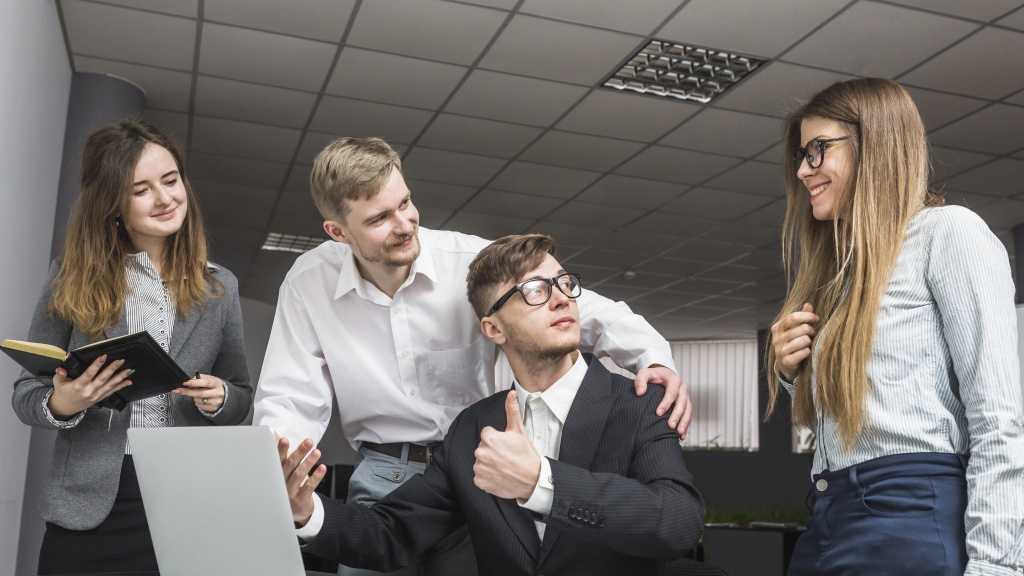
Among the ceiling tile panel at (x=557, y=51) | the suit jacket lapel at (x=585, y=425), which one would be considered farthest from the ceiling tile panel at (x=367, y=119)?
the suit jacket lapel at (x=585, y=425)

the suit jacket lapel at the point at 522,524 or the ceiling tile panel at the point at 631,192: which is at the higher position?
the ceiling tile panel at the point at 631,192

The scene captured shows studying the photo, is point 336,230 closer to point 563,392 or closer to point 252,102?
point 563,392

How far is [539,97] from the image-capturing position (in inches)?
197

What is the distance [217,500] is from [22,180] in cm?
270

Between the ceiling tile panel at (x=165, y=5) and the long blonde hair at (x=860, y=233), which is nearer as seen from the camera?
the long blonde hair at (x=860, y=233)

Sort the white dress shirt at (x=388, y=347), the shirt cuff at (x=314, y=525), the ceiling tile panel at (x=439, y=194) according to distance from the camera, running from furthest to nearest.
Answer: the ceiling tile panel at (x=439, y=194) → the white dress shirt at (x=388, y=347) → the shirt cuff at (x=314, y=525)

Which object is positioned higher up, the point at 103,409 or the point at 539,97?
the point at 539,97

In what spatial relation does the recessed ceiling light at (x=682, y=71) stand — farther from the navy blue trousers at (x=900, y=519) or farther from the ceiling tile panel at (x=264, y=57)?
the navy blue trousers at (x=900, y=519)

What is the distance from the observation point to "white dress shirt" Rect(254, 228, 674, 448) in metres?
2.03

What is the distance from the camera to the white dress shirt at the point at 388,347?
203 cm

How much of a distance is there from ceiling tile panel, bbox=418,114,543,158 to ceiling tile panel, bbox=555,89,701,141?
12.1 inches

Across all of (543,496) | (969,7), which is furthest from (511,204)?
(543,496)

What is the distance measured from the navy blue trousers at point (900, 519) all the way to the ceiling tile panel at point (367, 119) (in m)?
4.28

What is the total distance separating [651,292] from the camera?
10.4m
